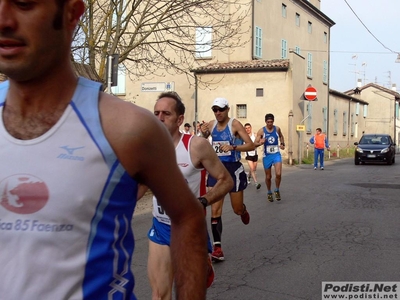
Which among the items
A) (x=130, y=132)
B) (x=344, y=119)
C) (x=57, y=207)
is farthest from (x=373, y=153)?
(x=57, y=207)

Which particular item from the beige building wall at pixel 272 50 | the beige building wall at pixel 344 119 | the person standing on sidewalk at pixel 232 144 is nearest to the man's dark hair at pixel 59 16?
the person standing on sidewalk at pixel 232 144

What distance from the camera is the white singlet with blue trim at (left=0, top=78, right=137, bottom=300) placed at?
1.62 m

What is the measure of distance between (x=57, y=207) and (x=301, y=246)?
7175 mm

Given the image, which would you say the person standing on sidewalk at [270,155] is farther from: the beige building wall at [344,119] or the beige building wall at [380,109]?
the beige building wall at [380,109]

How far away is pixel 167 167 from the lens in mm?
1775

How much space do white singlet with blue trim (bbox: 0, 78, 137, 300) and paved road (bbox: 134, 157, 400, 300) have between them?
4.34 m

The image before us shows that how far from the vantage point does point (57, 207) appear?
1623 millimetres

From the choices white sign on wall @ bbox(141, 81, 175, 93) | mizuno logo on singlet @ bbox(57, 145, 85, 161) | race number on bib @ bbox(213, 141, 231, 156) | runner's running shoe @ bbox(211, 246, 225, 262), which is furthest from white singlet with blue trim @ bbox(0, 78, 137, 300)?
white sign on wall @ bbox(141, 81, 175, 93)

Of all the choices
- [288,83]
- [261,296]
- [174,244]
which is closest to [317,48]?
[288,83]

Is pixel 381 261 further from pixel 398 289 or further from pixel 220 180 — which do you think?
pixel 220 180

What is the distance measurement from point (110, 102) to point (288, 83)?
29.8 meters

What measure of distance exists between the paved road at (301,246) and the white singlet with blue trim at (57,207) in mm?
4338

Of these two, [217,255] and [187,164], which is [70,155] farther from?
[217,255]

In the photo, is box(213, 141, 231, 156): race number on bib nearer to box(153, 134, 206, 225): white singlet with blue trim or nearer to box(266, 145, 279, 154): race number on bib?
box(153, 134, 206, 225): white singlet with blue trim
